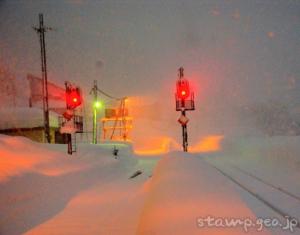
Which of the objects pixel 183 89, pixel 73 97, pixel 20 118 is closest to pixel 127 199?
pixel 73 97

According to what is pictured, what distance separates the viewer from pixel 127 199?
38.6 ft

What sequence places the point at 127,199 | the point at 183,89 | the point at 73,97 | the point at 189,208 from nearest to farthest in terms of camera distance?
the point at 189,208 → the point at 127,199 → the point at 73,97 → the point at 183,89

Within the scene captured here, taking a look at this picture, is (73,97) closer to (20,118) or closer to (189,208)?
(20,118)

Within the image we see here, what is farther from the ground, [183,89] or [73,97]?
[183,89]

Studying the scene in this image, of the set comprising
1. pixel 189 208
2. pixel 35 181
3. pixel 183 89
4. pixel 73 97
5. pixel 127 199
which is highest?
pixel 183 89

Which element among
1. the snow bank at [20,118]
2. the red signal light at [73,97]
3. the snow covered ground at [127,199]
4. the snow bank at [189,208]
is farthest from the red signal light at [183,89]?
the snow bank at [20,118]

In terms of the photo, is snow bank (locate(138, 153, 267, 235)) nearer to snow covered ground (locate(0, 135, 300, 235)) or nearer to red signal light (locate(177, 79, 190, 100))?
snow covered ground (locate(0, 135, 300, 235))

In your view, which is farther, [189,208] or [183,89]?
[183,89]

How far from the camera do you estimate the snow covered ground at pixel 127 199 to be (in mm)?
4562

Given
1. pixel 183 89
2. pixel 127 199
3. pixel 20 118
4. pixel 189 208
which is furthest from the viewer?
pixel 20 118

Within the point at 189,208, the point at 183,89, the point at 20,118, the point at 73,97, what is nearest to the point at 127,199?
the point at 189,208

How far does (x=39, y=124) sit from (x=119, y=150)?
8.37m

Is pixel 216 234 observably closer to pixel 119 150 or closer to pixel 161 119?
pixel 119 150

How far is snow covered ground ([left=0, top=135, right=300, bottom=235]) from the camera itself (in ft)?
15.0
